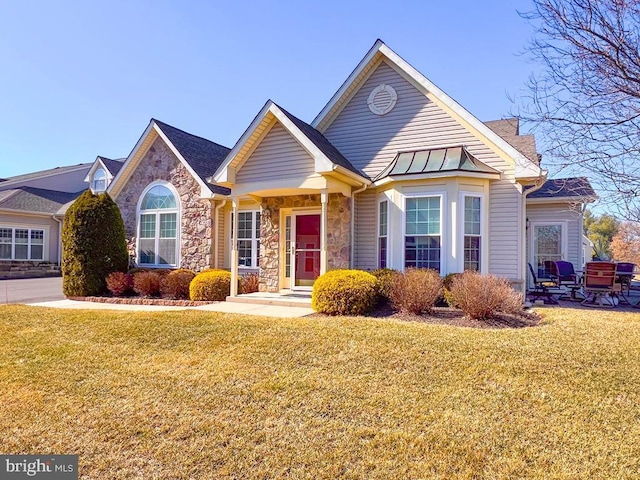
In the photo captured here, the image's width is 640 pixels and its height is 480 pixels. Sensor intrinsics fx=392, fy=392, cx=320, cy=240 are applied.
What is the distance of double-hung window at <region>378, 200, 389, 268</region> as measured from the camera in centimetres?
1107

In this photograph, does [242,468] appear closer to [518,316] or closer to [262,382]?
[262,382]

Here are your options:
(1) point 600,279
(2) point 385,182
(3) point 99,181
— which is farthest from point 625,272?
(3) point 99,181

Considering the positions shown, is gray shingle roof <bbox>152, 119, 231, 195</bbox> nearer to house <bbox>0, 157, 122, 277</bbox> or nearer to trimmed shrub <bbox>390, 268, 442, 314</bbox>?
house <bbox>0, 157, 122, 277</bbox>

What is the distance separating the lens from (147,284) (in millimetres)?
12172

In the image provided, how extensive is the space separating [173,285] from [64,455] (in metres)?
8.43

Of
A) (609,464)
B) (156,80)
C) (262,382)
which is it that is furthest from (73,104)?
(609,464)

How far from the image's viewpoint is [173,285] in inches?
467

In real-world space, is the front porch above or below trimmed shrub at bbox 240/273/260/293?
above

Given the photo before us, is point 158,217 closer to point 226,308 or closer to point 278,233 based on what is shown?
point 278,233

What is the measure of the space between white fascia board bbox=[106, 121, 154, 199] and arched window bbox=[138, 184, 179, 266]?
1251 mm

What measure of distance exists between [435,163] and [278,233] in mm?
4998

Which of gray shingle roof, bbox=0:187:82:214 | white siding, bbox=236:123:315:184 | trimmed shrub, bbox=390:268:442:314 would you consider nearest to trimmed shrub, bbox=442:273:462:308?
trimmed shrub, bbox=390:268:442:314

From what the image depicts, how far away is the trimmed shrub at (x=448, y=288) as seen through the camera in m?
8.80

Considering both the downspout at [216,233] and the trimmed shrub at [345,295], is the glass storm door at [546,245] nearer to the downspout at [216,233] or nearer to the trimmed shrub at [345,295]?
the trimmed shrub at [345,295]
